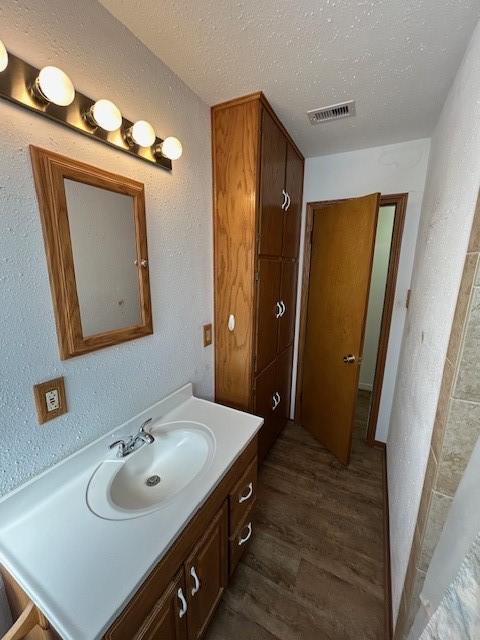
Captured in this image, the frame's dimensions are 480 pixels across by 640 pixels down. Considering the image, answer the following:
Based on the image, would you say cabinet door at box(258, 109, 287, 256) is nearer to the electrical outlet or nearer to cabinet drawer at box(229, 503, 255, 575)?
the electrical outlet

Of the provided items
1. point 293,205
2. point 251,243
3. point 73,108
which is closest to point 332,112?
point 293,205

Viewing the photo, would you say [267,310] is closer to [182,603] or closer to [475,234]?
[475,234]

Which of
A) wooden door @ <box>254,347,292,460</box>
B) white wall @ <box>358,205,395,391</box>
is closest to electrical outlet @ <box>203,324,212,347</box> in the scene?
wooden door @ <box>254,347,292,460</box>

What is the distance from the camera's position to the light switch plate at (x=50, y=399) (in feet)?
2.72

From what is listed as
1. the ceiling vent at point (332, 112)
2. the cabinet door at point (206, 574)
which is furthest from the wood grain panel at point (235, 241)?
the cabinet door at point (206, 574)

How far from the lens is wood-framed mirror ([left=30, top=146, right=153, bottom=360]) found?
82 cm

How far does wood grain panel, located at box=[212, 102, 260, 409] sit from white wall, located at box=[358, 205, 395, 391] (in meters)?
1.80

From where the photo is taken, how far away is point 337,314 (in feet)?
6.54

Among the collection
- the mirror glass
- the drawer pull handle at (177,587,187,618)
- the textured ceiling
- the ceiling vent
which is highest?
the ceiling vent

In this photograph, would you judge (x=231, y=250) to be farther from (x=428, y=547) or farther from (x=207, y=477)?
(x=428, y=547)

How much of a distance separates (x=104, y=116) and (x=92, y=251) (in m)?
0.44

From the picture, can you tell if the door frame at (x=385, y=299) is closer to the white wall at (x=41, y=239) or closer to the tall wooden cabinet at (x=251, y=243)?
the tall wooden cabinet at (x=251, y=243)

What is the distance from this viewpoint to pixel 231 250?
154 centimetres

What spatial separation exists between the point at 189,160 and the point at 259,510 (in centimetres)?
211
